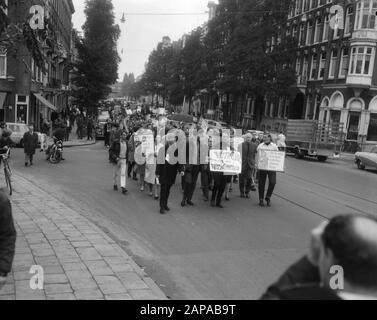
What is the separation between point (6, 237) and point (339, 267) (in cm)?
272

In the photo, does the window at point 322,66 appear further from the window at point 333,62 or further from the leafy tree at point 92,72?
the leafy tree at point 92,72

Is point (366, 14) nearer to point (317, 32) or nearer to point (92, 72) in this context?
point (317, 32)

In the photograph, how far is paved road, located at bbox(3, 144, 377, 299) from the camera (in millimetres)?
6352

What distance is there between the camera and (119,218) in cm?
961

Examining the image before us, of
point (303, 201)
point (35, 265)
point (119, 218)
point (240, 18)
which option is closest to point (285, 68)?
point (240, 18)

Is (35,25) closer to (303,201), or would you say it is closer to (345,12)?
(303,201)

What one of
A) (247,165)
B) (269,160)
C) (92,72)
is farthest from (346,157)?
(92,72)

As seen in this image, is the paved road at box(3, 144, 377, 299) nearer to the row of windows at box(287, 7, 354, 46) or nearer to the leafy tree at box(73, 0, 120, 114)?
the row of windows at box(287, 7, 354, 46)

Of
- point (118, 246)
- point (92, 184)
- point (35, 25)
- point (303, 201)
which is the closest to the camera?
point (35, 25)

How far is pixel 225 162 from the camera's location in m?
11.7

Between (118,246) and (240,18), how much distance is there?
4059cm

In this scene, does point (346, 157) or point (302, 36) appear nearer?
point (346, 157)

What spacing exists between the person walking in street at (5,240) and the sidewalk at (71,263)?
1.53 metres

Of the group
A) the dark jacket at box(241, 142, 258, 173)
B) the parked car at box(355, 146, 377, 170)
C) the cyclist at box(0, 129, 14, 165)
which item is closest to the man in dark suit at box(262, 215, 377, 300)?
the dark jacket at box(241, 142, 258, 173)
